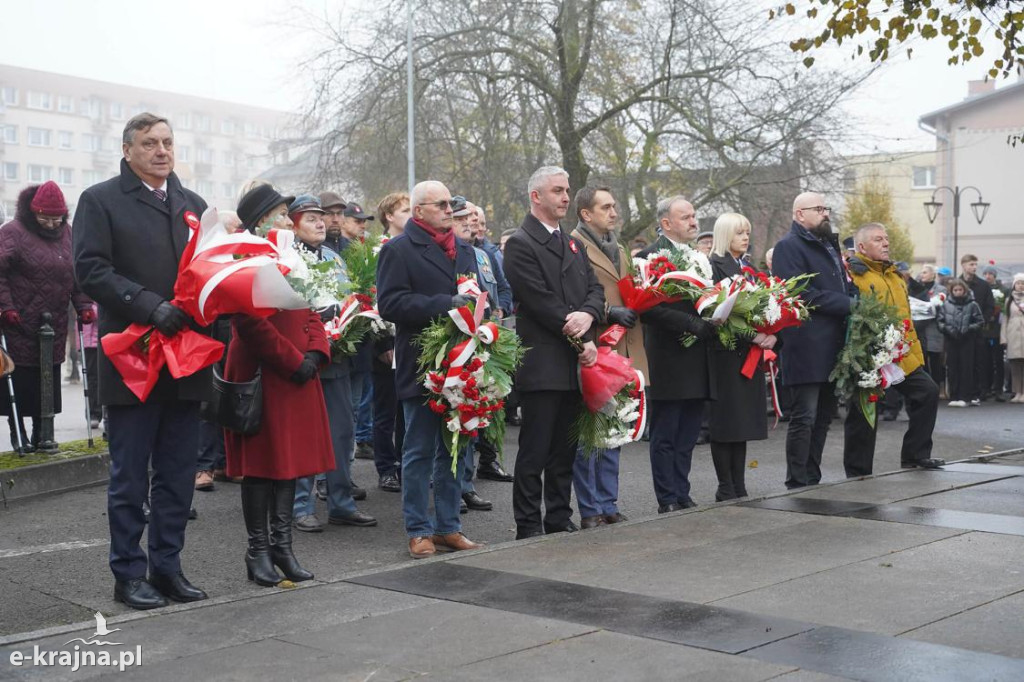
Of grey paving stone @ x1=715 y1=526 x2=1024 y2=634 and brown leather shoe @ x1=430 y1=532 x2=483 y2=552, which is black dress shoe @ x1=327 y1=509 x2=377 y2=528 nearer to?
brown leather shoe @ x1=430 y1=532 x2=483 y2=552

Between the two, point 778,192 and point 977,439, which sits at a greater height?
point 778,192

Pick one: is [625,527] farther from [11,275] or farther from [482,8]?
[482,8]

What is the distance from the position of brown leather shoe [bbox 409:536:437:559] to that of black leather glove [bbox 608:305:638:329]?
186 centimetres

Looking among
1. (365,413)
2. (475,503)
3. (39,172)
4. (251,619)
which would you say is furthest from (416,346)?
(39,172)

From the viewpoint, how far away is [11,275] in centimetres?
1002

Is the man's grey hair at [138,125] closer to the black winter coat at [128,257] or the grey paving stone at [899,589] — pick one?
the black winter coat at [128,257]

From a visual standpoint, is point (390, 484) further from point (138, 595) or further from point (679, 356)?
point (138, 595)

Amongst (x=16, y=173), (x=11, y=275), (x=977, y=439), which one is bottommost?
(x=977, y=439)

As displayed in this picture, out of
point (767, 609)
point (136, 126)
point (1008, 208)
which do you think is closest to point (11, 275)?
point (136, 126)

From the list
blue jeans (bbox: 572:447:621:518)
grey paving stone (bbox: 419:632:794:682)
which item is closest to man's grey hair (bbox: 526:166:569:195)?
blue jeans (bbox: 572:447:621:518)

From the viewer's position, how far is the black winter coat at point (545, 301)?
7.16 meters

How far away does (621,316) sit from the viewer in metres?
7.72

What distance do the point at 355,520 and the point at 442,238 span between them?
215 centimetres

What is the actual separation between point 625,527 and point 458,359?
1481mm
